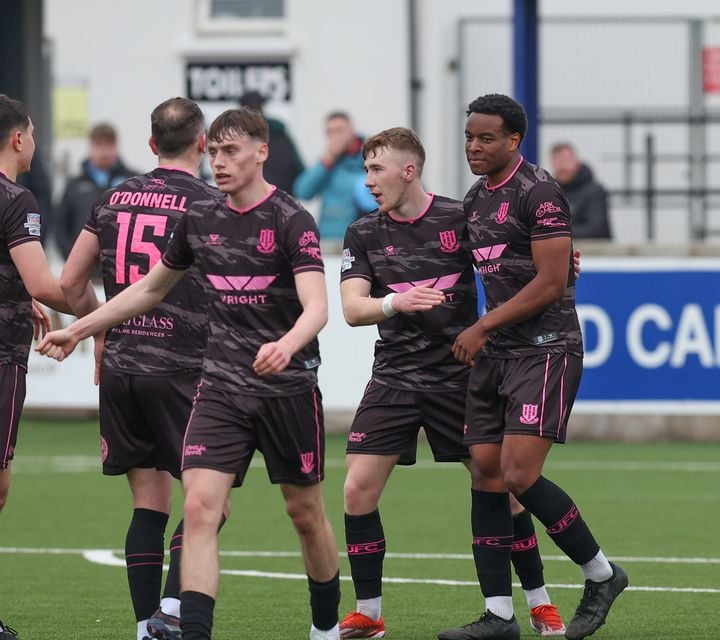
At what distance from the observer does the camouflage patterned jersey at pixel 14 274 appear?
7754 millimetres

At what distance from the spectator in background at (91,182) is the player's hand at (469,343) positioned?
31.3 feet

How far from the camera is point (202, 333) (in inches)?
309

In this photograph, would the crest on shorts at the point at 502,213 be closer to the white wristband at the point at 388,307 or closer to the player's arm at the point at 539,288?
the player's arm at the point at 539,288

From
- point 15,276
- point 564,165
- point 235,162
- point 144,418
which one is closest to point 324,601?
point 144,418

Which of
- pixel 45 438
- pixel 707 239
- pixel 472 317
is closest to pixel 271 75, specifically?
pixel 707 239

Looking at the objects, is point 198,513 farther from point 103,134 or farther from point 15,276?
point 103,134

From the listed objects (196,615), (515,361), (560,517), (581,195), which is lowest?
(196,615)

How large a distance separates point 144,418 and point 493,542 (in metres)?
1.58

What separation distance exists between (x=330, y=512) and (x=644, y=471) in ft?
10.1

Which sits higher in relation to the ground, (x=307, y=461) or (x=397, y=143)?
(x=397, y=143)

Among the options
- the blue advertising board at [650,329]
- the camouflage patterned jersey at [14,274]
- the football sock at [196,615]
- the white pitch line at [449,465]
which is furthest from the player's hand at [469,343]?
the blue advertising board at [650,329]

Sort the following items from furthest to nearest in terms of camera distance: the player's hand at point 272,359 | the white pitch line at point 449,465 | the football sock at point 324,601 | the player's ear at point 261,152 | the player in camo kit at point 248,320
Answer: the white pitch line at point 449,465 → the football sock at point 324,601 → the player's ear at point 261,152 → the player in camo kit at point 248,320 → the player's hand at point 272,359

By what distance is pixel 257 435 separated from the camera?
7.26m

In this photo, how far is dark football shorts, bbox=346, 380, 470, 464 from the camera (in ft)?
27.2
